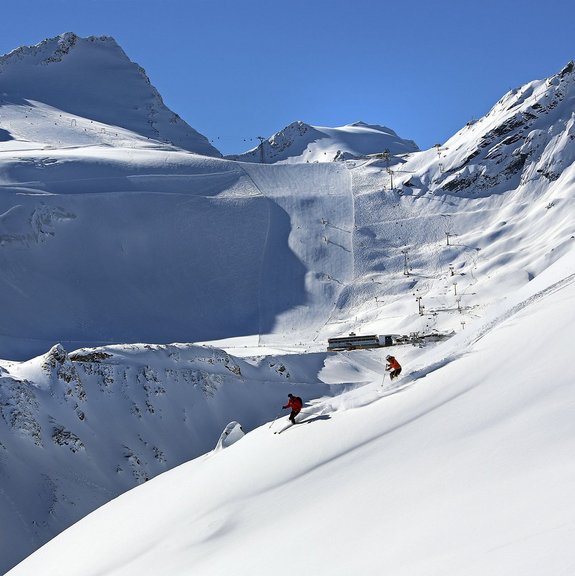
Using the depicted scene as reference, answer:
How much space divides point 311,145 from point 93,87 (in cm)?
4501

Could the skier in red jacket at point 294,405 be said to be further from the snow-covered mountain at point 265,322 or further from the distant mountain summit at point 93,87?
the distant mountain summit at point 93,87

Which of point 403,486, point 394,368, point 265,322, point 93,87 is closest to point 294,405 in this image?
point 394,368

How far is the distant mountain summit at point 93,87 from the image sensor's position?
149625 millimetres

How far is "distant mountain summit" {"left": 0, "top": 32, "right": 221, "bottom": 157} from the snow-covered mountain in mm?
9415

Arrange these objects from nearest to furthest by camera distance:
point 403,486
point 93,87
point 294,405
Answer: point 403,486 < point 294,405 < point 93,87

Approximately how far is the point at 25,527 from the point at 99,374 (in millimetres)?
11418

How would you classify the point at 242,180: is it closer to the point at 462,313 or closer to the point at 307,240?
the point at 307,240

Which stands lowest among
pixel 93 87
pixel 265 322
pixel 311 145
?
pixel 265 322

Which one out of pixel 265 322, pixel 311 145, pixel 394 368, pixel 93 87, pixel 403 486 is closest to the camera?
pixel 403 486

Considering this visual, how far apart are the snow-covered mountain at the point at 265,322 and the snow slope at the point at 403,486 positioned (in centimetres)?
8

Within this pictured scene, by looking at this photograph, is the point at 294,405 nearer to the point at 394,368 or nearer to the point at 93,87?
the point at 394,368

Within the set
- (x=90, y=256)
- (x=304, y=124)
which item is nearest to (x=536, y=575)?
(x=90, y=256)

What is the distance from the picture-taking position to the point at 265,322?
78.5 m

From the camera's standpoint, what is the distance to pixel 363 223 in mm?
92062
